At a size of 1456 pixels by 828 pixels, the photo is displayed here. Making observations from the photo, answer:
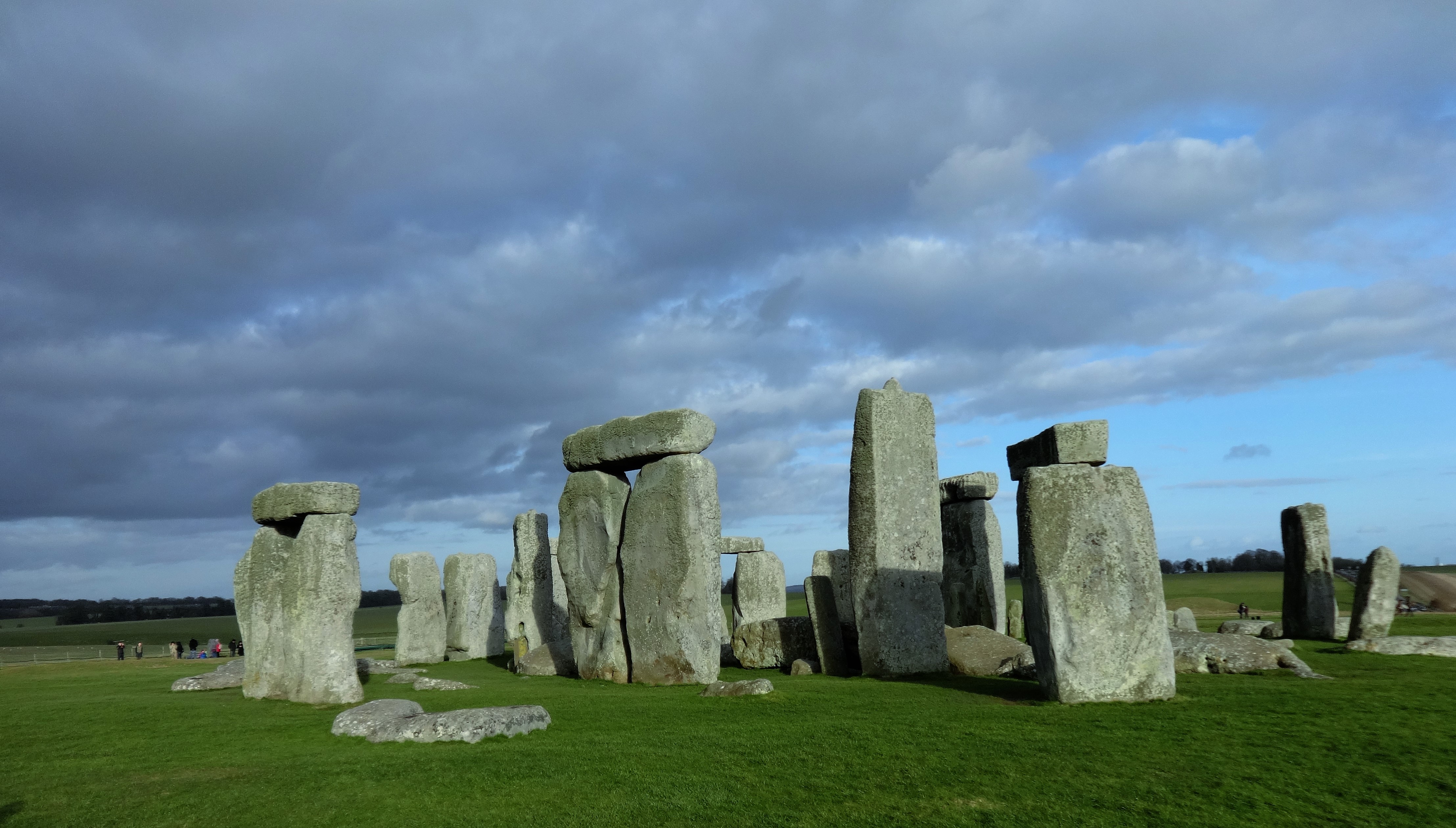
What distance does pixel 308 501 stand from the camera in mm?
11367

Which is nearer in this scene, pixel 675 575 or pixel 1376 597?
pixel 675 575

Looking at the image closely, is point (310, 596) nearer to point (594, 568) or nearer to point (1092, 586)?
point (594, 568)

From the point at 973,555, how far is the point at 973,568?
244mm

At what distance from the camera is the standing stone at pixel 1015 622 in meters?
16.5

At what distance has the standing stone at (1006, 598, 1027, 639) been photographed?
1652cm

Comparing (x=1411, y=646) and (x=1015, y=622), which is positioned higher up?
(x=1015, y=622)

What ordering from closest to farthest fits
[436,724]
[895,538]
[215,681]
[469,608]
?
[436,724] < [895,538] < [215,681] < [469,608]

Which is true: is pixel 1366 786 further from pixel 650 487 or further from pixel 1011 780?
pixel 650 487

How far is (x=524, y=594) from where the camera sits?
61.2 feet

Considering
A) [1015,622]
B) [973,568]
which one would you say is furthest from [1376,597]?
Result: [973,568]

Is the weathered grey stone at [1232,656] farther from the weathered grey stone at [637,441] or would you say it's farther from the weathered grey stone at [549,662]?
the weathered grey stone at [549,662]

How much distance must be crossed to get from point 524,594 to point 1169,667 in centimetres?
1318

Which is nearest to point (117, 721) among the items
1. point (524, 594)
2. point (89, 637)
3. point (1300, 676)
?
point (524, 594)

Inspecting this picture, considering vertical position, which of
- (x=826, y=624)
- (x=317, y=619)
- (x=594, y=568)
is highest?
(x=594, y=568)
